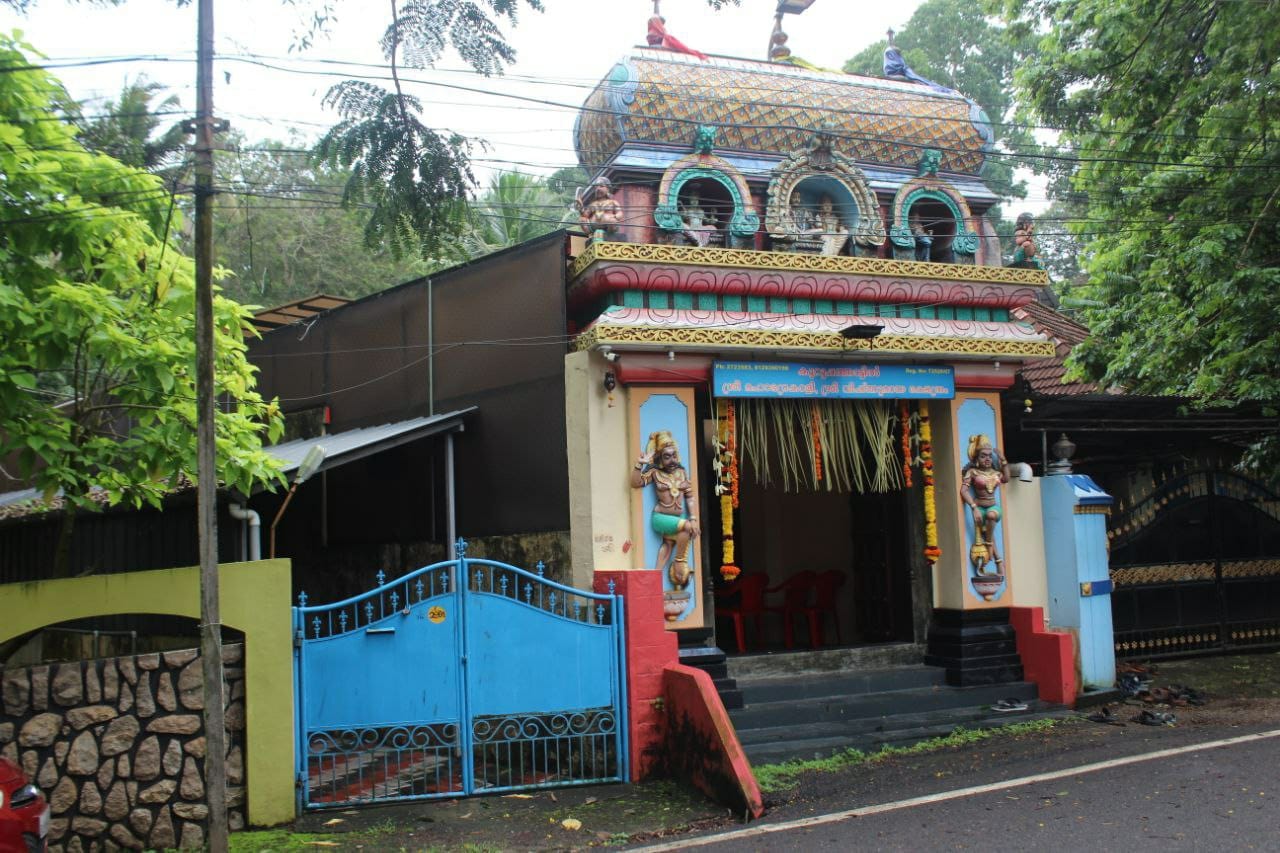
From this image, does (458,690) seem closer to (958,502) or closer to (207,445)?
(207,445)

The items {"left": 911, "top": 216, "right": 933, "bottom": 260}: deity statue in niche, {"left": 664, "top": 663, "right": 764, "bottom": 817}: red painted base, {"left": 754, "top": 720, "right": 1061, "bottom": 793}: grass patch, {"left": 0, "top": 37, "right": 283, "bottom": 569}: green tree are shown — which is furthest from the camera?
{"left": 911, "top": 216, "right": 933, "bottom": 260}: deity statue in niche

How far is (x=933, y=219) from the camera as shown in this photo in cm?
1093

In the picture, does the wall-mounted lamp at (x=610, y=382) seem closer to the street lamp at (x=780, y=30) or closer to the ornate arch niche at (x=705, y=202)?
the ornate arch niche at (x=705, y=202)

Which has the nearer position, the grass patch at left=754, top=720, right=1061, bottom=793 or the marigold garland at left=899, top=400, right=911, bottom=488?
the grass patch at left=754, top=720, right=1061, bottom=793

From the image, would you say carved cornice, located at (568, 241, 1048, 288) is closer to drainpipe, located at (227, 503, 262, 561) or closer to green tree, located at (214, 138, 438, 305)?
drainpipe, located at (227, 503, 262, 561)

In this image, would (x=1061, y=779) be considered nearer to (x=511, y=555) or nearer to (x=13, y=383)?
(x=511, y=555)

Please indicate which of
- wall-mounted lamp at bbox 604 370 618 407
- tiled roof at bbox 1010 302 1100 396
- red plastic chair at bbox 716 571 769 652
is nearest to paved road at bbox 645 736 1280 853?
wall-mounted lamp at bbox 604 370 618 407

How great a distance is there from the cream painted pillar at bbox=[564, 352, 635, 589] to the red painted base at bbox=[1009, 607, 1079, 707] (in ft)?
13.4

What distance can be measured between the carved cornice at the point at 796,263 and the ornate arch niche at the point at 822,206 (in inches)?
12.7

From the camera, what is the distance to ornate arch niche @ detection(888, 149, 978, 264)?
34.9 feet

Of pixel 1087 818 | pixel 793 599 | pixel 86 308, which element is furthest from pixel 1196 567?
pixel 86 308

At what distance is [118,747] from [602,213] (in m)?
5.36

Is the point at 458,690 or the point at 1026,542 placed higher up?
the point at 1026,542

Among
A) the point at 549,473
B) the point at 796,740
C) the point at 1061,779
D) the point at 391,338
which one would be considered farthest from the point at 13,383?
the point at 1061,779
